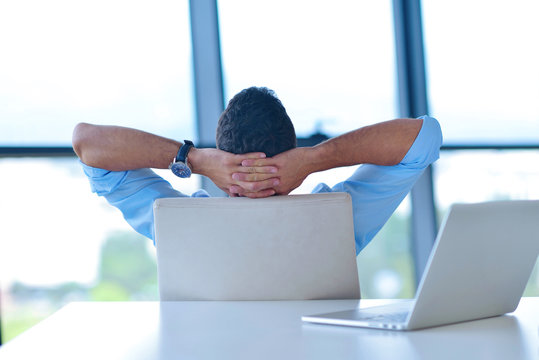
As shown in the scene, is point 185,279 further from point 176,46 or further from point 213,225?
point 176,46

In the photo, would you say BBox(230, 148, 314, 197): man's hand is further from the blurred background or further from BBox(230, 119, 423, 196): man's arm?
the blurred background

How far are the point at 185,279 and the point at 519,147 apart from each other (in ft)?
9.82

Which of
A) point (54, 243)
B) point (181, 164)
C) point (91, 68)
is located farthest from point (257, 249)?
point (91, 68)

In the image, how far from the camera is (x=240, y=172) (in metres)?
1.58

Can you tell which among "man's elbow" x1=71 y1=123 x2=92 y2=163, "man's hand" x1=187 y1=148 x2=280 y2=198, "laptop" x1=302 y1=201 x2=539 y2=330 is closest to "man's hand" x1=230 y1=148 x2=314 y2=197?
"man's hand" x1=187 y1=148 x2=280 y2=198

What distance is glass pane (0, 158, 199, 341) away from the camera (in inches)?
109

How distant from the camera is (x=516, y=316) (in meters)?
1.02

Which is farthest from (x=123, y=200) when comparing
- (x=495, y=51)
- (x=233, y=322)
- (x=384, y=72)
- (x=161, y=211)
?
(x=495, y=51)

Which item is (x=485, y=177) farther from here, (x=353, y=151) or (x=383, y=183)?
(x=353, y=151)

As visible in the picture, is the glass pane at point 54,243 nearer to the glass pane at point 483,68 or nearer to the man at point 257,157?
the man at point 257,157

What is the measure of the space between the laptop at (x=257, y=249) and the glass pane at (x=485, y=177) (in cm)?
→ 236

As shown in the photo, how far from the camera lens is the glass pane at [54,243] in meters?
2.76

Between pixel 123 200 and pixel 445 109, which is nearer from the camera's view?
pixel 123 200

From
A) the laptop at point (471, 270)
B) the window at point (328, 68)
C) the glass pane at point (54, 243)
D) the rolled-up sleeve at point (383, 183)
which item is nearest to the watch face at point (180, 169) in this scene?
the rolled-up sleeve at point (383, 183)
